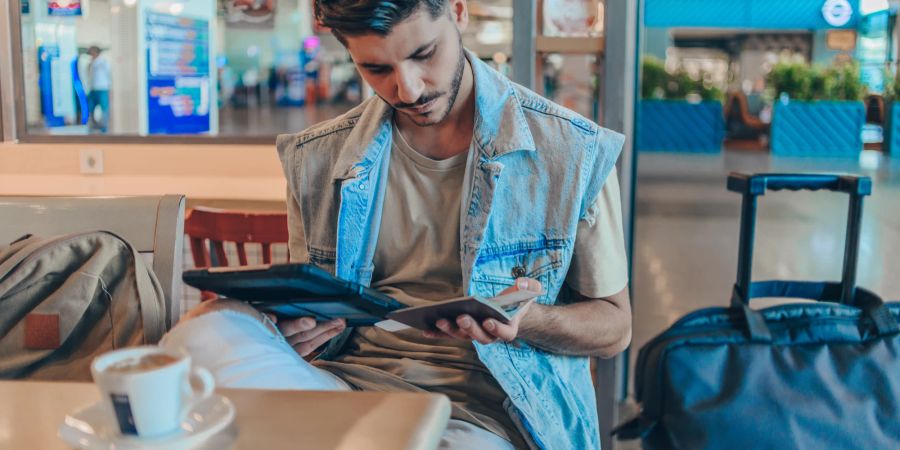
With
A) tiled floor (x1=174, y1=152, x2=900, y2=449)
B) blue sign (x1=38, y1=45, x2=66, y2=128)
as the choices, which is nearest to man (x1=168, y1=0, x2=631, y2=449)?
tiled floor (x1=174, y1=152, x2=900, y2=449)

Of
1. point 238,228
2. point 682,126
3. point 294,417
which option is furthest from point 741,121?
point 294,417

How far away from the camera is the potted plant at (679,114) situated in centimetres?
1562

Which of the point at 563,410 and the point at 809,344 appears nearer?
the point at 563,410

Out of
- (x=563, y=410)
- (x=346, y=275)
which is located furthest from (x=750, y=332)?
(x=346, y=275)

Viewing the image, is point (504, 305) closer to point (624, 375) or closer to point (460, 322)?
point (460, 322)

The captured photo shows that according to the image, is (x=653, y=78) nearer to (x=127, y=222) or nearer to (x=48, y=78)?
(x=48, y=78)

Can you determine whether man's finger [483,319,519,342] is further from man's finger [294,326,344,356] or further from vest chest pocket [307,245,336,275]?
vest chest pocket [307,245,336,275]

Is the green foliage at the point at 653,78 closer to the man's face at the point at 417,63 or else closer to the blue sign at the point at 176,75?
the blue sign at the point at 176,75

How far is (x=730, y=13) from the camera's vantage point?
13312mm

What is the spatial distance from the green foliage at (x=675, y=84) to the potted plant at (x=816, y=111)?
1.59m

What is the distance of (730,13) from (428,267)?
42.2 ft

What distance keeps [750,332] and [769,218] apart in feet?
22.1

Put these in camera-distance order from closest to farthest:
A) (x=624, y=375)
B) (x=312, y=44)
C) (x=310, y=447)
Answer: (x=310, y=447) → (x=624, y=375) → (x=312, y=44)

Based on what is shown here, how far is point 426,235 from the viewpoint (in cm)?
152
